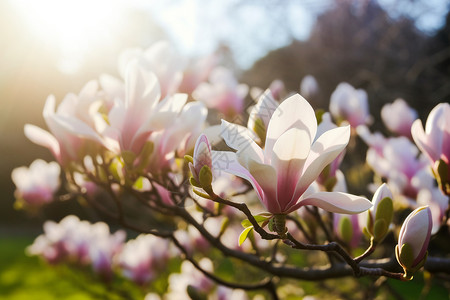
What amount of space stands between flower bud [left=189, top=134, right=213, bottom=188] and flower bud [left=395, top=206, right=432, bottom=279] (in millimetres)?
378

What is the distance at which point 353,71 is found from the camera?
16.9 ft

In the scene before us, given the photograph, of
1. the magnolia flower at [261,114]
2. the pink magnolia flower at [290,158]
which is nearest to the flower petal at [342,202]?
the pink magnolia flower at [290,158]

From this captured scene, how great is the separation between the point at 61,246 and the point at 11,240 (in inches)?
332

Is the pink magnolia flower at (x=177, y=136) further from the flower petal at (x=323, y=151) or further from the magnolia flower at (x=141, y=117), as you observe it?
the flower petal at (x=323, y=151)

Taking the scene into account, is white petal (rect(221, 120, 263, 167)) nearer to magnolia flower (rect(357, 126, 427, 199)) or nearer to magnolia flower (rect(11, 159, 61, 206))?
magnolia flower (rect(357, 126, 427, 199))

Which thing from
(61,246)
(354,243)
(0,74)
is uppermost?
(0,74)

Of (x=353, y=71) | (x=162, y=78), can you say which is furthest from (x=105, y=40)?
(x=162, y=78)

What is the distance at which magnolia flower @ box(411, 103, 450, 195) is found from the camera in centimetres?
93

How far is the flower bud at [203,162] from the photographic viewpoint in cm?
72

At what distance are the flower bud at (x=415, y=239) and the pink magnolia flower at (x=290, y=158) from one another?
0.51ft

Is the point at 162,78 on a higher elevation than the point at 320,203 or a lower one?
higher

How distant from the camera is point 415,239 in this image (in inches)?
30.5

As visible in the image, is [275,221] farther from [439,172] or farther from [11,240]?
[11,240]

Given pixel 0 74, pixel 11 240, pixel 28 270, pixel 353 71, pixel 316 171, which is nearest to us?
pixel 316 171
